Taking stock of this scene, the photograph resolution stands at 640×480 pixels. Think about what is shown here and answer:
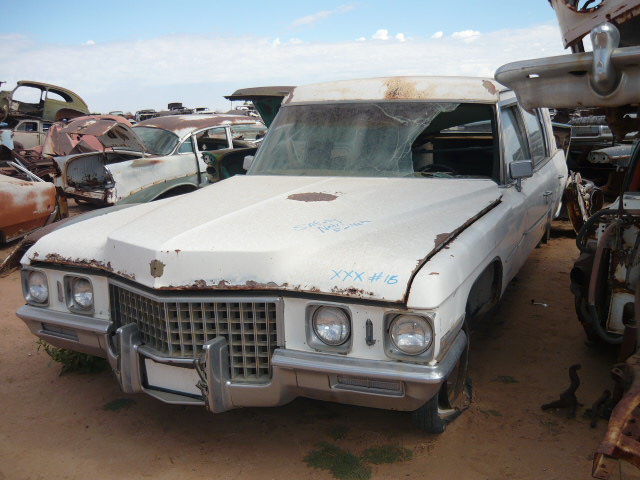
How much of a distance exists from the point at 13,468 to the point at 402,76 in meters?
3.50

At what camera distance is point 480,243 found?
321cm

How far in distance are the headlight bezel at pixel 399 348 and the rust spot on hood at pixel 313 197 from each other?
119 centimetres

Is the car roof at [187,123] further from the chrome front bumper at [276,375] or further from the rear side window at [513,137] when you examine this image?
the chrome front bumper at [276,375]

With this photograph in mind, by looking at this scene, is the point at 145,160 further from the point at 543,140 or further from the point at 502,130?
the point at 502,130

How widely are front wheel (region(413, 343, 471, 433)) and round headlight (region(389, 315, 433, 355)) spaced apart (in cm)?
54

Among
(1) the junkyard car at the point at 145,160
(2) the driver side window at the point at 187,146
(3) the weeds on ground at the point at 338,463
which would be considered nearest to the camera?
(3) the weeds on ground at the point at 338,463

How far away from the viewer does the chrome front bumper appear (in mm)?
2629

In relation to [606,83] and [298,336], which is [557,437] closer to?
[298,336]

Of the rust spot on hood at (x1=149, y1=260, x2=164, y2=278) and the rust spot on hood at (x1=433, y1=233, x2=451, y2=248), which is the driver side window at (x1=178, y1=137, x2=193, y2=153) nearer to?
the rust spot on hood at (x1=149, y1=260, x2=164, y2=278)

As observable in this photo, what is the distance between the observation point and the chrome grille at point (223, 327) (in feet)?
9.27

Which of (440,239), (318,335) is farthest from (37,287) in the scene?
(440,239)

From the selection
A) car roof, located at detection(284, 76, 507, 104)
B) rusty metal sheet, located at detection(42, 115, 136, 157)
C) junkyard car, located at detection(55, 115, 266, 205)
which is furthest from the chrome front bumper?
rusty metal sheet, located at detection(42, 115, 136, 157)

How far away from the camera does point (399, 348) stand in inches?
104

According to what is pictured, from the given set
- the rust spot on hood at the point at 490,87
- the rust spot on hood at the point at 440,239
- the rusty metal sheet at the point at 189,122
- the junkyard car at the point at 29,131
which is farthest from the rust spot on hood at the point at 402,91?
the junkyard car at the point at 29,131
